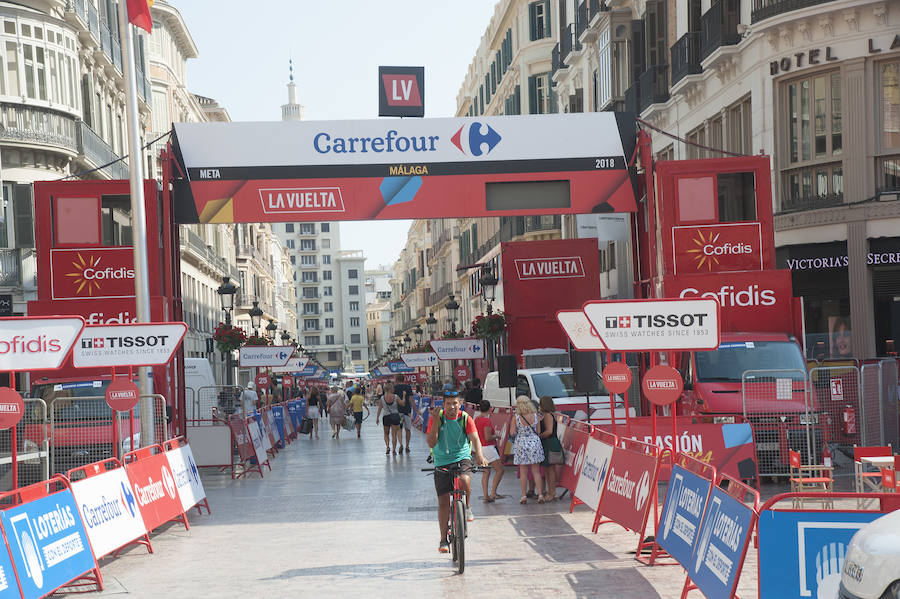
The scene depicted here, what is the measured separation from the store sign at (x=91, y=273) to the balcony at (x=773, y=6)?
14.0 metres

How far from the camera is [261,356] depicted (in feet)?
112

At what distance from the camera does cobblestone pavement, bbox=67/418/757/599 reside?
10586mm

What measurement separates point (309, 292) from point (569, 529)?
16416 cm

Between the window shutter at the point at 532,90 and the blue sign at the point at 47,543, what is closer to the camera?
the blue sign at the point at 47,543

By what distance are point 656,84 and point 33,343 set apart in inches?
968

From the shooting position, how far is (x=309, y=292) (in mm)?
176750

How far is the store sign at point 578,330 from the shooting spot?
49.3ft

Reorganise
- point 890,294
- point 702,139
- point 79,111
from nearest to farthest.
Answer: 1. point 890,294
2. point 702,139
3. point 79,111

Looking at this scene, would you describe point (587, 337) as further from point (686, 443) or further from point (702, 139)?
point (702, 139)

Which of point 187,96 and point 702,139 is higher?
point 187,96

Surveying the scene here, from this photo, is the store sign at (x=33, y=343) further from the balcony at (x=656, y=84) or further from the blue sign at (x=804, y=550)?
the balcony at (x=656, y=84)

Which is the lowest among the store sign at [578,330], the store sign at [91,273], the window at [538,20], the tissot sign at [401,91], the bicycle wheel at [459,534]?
the bicycle wheel at [459,534]

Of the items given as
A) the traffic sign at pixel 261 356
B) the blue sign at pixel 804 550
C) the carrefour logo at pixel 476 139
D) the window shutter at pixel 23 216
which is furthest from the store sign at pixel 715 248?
the window shutter at pixel 23 216

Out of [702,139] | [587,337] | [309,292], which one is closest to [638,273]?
[587,337]
